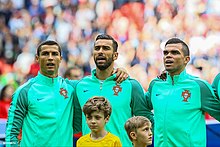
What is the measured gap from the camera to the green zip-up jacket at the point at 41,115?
5.12m

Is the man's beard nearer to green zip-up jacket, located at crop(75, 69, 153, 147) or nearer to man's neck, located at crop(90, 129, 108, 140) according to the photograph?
green zip-up jacket, located at crop(75, 69, 153, 147)

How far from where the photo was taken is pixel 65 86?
534cm

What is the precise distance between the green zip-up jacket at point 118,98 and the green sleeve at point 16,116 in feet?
1.61

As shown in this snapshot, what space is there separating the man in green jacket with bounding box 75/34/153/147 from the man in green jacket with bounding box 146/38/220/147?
21 cm

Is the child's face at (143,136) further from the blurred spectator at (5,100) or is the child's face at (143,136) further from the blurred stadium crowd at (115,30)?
the blurred stadium crowd at (115,30)

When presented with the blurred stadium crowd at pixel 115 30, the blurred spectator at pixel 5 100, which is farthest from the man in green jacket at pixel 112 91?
the blurred stadium crowd at pixel 115 30

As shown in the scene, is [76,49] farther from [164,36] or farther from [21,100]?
[21,100]

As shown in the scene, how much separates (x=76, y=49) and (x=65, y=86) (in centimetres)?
738

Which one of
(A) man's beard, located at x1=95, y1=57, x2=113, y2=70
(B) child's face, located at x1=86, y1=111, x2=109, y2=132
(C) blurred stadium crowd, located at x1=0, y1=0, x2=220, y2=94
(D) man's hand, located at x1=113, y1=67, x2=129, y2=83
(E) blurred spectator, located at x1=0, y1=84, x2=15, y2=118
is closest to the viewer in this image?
(B) child's face, located at x1=86, y1=111, x2=109, y2=132

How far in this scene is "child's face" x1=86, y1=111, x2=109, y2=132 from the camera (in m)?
4.79

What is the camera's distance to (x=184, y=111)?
5.10m

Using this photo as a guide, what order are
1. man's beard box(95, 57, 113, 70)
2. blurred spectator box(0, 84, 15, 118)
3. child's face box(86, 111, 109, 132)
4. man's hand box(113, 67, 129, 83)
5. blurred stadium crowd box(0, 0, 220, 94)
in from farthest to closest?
blurred stadium crowd box(0, 0, 220, 94) < blurred spectator box(0, 84, 15, 118) < man's hand box(113, 67, 129, 83) < man's beard box(95, 57, 113, 70) < child's face box(86, 111, 109, 132)

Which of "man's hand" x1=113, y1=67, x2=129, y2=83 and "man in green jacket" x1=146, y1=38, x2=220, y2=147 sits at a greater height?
"man's hand" x1=113, y1=67, x2=129, y2=83

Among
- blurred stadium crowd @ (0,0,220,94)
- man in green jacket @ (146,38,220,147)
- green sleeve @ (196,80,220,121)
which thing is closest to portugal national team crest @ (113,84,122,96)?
man in green jacket @ (146,38,220,147)
